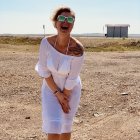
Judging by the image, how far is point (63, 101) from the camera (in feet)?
15.3

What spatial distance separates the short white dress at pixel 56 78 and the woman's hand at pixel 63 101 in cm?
4

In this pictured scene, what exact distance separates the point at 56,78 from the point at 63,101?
272 millimetres

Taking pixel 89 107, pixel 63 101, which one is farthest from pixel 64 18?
pixel 89 107

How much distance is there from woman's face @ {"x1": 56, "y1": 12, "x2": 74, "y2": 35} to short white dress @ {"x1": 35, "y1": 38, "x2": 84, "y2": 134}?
21 centimetres

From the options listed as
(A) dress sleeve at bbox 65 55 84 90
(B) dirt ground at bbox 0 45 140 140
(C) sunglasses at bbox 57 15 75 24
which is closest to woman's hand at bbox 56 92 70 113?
(A) dress sleeve at bbox 65 55 84 90

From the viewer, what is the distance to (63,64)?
4.57 meters

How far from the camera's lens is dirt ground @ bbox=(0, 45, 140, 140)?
7.15 m

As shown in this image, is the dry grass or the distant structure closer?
the dry grass

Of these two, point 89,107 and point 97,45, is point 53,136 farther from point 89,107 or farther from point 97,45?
point 97,45

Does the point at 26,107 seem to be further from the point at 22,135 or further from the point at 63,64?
the point at 63,64

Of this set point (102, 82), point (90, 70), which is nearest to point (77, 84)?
point (102, 82)

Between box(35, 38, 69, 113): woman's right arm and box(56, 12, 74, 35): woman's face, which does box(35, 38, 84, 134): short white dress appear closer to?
box(35, 38, 69, 113): woman's right arm

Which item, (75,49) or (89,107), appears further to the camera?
(89,107)

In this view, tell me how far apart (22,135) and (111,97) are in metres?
3.49
